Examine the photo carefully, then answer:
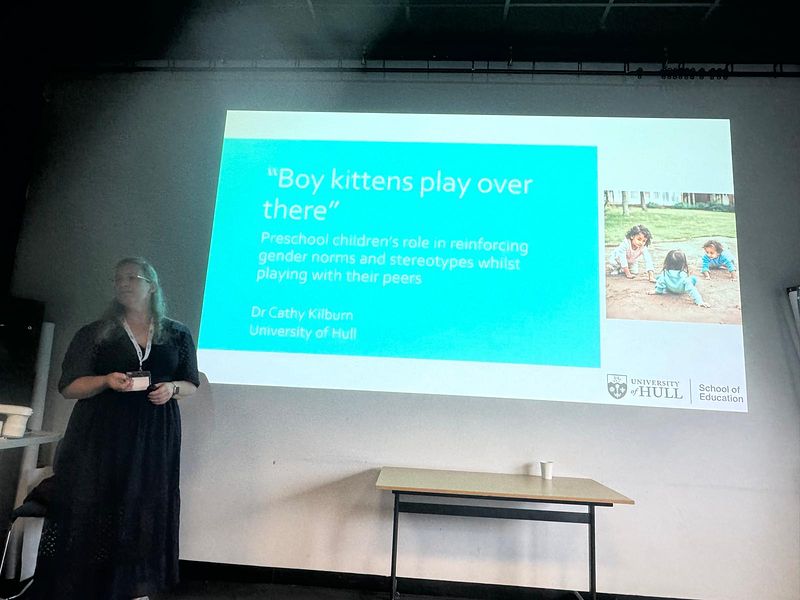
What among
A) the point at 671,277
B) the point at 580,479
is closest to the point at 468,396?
the point at 580,479

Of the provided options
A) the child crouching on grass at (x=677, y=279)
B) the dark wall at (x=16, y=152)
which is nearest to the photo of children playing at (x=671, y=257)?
the child crouching on grass at (x=677, y=279)

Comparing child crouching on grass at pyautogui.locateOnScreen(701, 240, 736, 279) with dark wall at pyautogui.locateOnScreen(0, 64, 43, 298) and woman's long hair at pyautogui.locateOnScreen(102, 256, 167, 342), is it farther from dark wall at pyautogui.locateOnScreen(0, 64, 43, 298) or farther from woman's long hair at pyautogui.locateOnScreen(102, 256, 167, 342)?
dark wall at pyautogui.locateOnScreen(0, 64, 43, 298)

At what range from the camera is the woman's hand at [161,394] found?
220 centimetres

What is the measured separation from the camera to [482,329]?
2436 millimetres

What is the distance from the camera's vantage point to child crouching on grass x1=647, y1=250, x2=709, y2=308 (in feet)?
7.93

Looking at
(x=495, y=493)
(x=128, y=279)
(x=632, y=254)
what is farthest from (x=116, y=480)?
(x=632, y=254)

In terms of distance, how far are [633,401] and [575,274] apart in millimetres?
703

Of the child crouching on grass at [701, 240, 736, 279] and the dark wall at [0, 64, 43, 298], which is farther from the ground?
the dark wall at [0, 64, 43, 298]

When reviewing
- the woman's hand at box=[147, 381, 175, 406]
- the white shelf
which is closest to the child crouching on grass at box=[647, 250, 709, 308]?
the woman's hand at box=[147, 381, 175, 406]

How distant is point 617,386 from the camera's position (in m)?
2.39

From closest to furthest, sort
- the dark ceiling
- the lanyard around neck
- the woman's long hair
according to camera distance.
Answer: the lanyard around neck
the woman's long hair
the dark ceiling

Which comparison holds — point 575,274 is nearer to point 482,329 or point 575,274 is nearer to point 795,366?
point 482,329

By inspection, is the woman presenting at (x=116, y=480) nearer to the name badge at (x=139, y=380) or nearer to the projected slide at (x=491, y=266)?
the name badge at (x=139, y=380)

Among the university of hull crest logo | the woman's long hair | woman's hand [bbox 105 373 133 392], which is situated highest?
the woman's long hair
